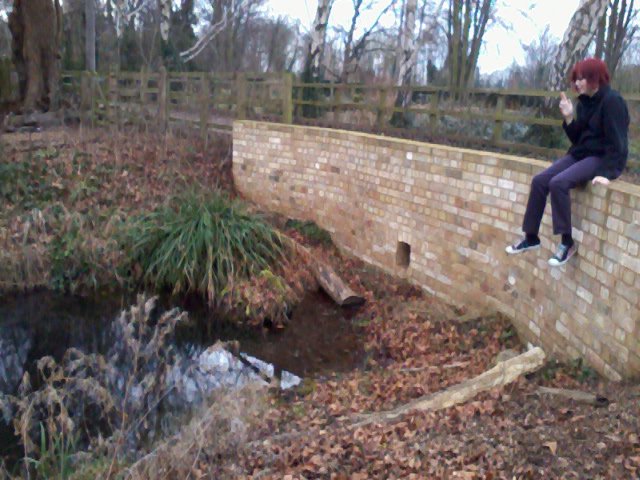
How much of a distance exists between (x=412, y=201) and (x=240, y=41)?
2879 cm

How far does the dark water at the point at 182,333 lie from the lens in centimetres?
859

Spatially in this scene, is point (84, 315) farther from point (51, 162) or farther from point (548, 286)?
point (548, 286)

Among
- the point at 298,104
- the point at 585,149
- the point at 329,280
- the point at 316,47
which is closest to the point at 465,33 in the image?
the point at 316,47

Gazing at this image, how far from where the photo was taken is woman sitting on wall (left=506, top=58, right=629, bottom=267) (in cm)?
601

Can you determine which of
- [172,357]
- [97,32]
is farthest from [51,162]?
[97,32]

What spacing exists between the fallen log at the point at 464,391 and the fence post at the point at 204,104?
9.54 metres

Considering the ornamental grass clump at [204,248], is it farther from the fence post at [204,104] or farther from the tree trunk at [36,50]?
the tree trunk at [36,50]

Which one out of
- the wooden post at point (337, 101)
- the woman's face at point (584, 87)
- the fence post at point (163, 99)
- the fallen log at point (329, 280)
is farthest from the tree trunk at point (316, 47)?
the woman's face at point (584, 87)

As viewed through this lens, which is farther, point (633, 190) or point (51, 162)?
point (51, 162)

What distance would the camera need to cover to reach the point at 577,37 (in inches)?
481

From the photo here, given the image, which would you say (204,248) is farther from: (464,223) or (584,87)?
(584,87)

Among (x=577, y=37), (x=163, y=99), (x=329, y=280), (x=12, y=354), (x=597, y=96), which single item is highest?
(x=577, y=37)

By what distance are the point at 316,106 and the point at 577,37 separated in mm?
5657

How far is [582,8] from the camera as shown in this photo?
12.2 metres
